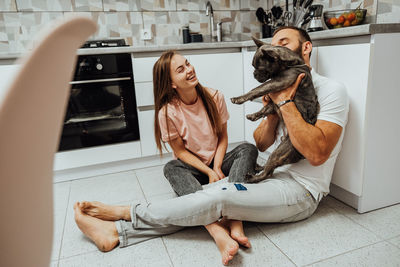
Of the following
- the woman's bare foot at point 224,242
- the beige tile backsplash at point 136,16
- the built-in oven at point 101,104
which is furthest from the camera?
the beige tile backsplash at point 136,16

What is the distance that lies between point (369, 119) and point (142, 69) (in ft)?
4.81

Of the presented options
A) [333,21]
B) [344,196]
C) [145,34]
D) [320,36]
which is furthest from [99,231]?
[145,34]

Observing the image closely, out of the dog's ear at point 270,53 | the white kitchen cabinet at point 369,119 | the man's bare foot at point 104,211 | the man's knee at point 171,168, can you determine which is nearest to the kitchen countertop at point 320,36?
the white kitchen cabinet at point 369,119

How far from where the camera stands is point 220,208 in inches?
49.8

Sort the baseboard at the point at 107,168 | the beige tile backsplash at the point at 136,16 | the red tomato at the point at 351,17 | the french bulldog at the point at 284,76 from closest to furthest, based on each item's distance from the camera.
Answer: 1. the french bulldog at the point at 284,76
2. the red tomato at the point at 351,17
3. the baseboard at the point at 107,168
4. the beige tile backsplash at the point at 136,16

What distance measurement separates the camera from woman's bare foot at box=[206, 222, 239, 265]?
1151 mm

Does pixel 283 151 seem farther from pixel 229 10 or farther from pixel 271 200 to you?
pixel 229 10

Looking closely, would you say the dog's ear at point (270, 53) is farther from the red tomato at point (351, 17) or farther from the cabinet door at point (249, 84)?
the cabinet door at point (249, 84)

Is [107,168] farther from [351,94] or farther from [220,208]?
[351,94]

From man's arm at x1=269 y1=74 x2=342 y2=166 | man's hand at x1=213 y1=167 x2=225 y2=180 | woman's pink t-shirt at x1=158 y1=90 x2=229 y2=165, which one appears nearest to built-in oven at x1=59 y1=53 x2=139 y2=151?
woman's pink t-shirt at x1=158 y1=90 x2=229 y2=165

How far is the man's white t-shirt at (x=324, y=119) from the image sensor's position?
1.28m

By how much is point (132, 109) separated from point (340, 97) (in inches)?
56.1

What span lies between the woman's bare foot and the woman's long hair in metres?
0.60

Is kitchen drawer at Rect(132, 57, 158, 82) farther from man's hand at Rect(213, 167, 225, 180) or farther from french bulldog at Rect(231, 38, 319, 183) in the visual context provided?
french bulldog at Rect(231, 38, 319, 183)
